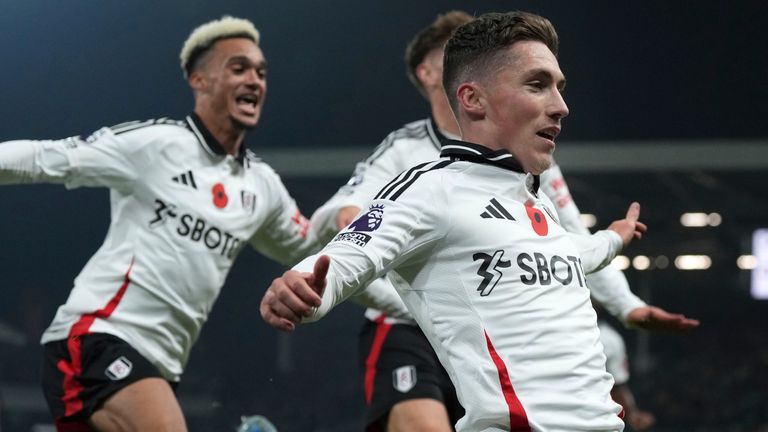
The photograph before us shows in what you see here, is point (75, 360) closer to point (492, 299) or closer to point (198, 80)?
point (198, 80)

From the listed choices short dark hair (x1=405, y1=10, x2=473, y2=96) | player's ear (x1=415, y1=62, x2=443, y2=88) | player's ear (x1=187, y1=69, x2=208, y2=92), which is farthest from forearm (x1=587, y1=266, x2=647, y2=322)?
player's ear (x1=187, y1=69, x2=208, y2=92)

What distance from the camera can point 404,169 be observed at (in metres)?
3.88

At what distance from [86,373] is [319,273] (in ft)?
6.08

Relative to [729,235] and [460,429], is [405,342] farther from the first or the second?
[729,235]

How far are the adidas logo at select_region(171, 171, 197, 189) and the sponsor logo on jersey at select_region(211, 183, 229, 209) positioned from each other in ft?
0.24

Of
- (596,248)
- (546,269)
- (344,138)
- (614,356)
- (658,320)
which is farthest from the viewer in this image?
(344,138)

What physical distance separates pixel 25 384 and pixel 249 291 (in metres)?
3.19

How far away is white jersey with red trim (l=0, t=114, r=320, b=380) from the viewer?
3.59 meters

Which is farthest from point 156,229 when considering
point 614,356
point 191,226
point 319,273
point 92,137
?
point 614,356

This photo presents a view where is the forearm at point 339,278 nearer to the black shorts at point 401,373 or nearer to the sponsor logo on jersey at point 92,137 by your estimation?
the black shorts at point 401,373

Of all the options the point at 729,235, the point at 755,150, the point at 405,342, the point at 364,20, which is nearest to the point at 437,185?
the point at 405,342

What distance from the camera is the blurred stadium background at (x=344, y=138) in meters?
8.85

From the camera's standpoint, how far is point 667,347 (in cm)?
1872

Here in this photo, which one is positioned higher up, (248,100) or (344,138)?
(248,100)
